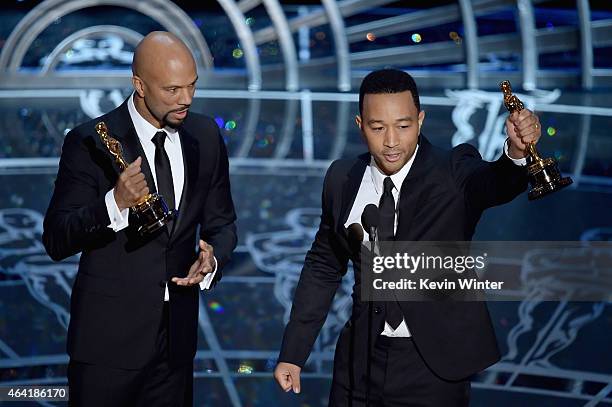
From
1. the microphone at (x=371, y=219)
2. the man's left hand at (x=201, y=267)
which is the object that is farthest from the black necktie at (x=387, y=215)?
the man's left hand at (x=201, y=267)

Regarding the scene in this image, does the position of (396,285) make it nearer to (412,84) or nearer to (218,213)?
(412,84)

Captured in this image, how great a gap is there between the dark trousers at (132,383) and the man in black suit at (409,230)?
0.38 meters

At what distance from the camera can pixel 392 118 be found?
8.70 ft

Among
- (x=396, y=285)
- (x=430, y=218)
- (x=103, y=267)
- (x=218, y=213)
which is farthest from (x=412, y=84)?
(x=103, y=267)

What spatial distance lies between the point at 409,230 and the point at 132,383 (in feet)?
2.90

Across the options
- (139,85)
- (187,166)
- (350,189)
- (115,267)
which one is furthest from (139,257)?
(350,189)

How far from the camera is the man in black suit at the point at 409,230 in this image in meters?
2.67

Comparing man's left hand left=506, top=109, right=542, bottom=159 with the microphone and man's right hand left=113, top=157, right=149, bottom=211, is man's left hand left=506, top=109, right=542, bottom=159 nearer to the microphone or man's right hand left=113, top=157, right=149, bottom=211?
the microphone

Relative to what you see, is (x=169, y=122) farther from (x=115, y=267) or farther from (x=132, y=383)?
(x=132, y=383)

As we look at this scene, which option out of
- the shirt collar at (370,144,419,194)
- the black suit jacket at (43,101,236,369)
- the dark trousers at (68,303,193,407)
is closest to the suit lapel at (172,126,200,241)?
A: the black suit jacket at (43,101,236,369)

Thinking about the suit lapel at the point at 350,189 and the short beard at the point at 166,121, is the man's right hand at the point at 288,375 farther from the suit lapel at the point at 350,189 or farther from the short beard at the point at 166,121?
the short beard at the point at 166,121

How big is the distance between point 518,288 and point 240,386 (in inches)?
65.6

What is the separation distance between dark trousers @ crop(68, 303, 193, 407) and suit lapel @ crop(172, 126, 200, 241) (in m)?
0.26

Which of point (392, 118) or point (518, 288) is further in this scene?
point (518, 288)
